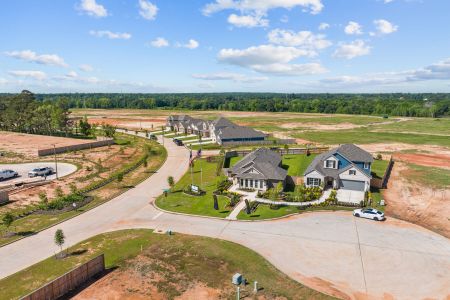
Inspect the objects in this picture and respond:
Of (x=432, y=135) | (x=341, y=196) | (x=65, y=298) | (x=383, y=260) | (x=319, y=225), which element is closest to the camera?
(x=65, y=298)

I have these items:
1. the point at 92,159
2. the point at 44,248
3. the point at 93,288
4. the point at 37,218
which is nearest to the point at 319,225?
the point at 93,288

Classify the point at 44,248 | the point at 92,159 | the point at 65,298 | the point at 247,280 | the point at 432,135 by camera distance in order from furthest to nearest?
1. the point at 432,135
2. the point at 92,159
3. the point at 44,248
4. the point at 247,280
5. the point at 65,298

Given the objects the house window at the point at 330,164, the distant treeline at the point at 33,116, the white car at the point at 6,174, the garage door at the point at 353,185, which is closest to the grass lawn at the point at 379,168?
the garage door at the point at 353,185

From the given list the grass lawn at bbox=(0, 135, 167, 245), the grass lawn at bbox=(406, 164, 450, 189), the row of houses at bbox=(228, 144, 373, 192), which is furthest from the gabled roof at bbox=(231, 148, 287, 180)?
the grass lawn at bbox=(406, 164, 450, 189)

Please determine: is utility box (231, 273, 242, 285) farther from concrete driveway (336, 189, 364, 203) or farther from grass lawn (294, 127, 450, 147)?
grass lawn (294, 127, 450, 147)

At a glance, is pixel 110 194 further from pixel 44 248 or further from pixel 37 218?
pixel 44 248

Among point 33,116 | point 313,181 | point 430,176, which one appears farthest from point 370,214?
point 33,116
